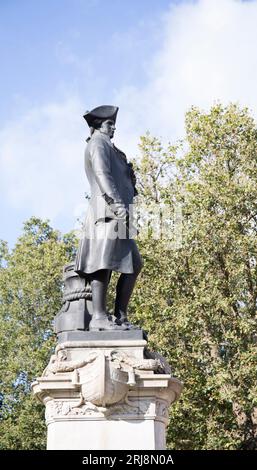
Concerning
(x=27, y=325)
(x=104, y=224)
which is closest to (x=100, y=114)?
(x=104, y=224)

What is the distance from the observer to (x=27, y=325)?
28469 millimetres

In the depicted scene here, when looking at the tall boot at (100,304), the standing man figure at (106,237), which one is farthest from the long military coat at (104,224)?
the tall boot at (100,304)

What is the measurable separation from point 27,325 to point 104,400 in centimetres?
2096

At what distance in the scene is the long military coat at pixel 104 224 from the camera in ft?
29.1

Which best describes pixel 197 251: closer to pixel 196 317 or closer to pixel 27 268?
pixel 196 317

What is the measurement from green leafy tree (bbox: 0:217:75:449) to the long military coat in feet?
55.3

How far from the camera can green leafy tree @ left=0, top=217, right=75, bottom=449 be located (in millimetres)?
25359

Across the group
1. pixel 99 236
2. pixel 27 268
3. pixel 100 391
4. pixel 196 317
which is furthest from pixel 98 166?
pixel 27 268

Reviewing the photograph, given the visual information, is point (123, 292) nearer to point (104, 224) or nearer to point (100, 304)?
point (100, 304)

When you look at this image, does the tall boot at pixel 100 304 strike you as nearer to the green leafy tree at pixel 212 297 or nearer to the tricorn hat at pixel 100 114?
the tricorn hat at pixel 100 114

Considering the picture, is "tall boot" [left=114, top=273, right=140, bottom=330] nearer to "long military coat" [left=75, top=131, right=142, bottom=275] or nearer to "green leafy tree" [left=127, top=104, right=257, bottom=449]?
"long military coat" [left=75, top=131, right=142, bottom=275]

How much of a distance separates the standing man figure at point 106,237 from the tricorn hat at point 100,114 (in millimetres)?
Result: 237
